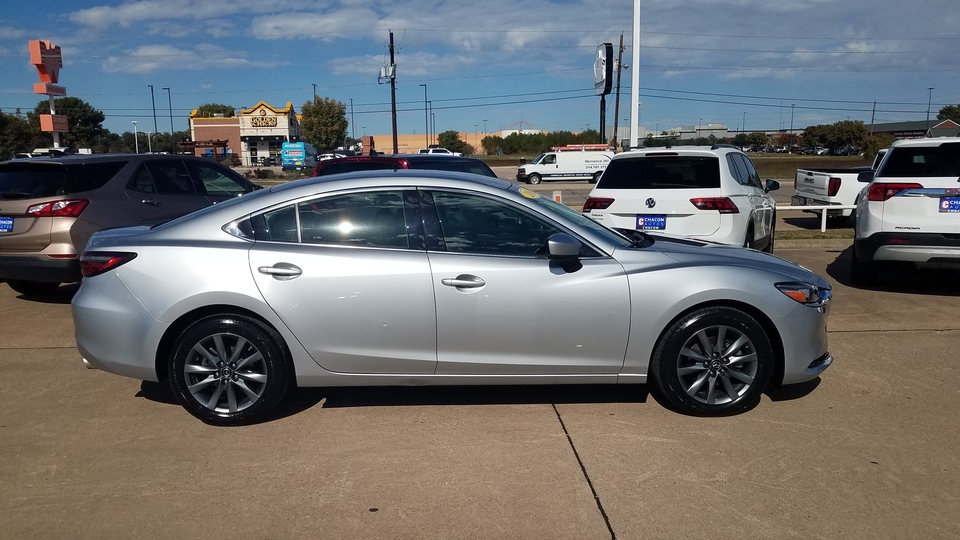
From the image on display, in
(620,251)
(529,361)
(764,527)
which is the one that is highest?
(620,251)

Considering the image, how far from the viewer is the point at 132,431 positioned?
4.61 m

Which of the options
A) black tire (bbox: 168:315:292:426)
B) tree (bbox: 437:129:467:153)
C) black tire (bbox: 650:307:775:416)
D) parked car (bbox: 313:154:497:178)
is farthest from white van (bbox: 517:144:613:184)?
tree (bbox: 437:129:467:153)

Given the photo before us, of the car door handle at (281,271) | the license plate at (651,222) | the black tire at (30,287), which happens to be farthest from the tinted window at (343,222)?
the black tire at (30,287)

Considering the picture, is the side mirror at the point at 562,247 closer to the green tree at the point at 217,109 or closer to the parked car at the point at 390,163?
the parked car at the point at 390,163

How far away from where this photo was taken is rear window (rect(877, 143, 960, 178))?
7934 millimetres

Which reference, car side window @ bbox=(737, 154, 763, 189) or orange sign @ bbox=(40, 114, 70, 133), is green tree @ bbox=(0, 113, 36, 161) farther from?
car side window @ bbox=(737, 154, 763, 189)

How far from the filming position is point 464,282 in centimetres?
449

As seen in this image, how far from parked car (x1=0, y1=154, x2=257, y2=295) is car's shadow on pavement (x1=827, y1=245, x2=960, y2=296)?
8331 mm

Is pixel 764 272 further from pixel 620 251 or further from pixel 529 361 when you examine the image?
pixel 529 361

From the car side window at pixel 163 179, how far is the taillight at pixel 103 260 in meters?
3.86

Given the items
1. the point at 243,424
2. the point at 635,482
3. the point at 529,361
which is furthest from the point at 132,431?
the point at 635,482

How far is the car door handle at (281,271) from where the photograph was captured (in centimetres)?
450

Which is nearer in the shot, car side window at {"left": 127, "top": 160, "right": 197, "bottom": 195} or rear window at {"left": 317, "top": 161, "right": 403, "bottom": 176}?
car side window at {"left": 127, "top": 160, "right": 197, "bottom": 195}

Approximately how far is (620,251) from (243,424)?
2633 millimetres
